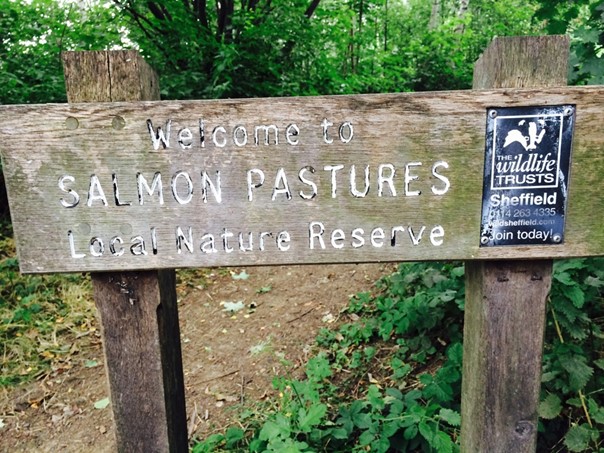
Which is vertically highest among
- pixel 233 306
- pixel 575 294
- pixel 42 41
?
pixel 42 41

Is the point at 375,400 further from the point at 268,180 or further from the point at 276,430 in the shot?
the point at 268,180

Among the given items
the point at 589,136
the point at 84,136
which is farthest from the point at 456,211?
the point at 84,136

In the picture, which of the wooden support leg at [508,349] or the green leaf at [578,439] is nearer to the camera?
the wooden support leg at [508,349]

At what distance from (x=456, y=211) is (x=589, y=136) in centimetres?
43

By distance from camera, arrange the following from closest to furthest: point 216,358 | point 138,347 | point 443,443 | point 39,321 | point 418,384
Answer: point 138,347 < point 443,443 < point 418,384 < point 216,358 < point 39,321

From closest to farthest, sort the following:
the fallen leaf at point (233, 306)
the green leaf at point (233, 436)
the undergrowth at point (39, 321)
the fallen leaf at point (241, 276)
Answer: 1. the green leaf at point (233, 436)
2. the undergrowth at point (39, 321)
3. the fallen leaf at point (233, 306)
4. the fallen leaf at point (241, 276)

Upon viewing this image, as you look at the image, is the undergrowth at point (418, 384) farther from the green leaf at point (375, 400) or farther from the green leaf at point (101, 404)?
the green leaf at point (101, 404)

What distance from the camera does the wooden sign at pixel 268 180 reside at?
1294 millimetres

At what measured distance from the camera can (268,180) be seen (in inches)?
52.6

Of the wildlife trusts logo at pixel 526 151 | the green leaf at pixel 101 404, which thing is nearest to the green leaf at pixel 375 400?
the wildlife trusts logo at pixel 526 151

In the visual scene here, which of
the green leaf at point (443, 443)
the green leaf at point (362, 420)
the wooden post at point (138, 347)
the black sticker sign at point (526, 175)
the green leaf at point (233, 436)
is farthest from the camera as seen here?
the green leaf at point (233, 436)

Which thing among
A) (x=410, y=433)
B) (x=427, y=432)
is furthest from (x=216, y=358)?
(x=427, y=432)

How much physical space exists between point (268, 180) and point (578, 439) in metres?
1.66

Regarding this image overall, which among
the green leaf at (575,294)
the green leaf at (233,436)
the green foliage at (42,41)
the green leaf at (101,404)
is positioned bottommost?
the green leaf at (101,404)
